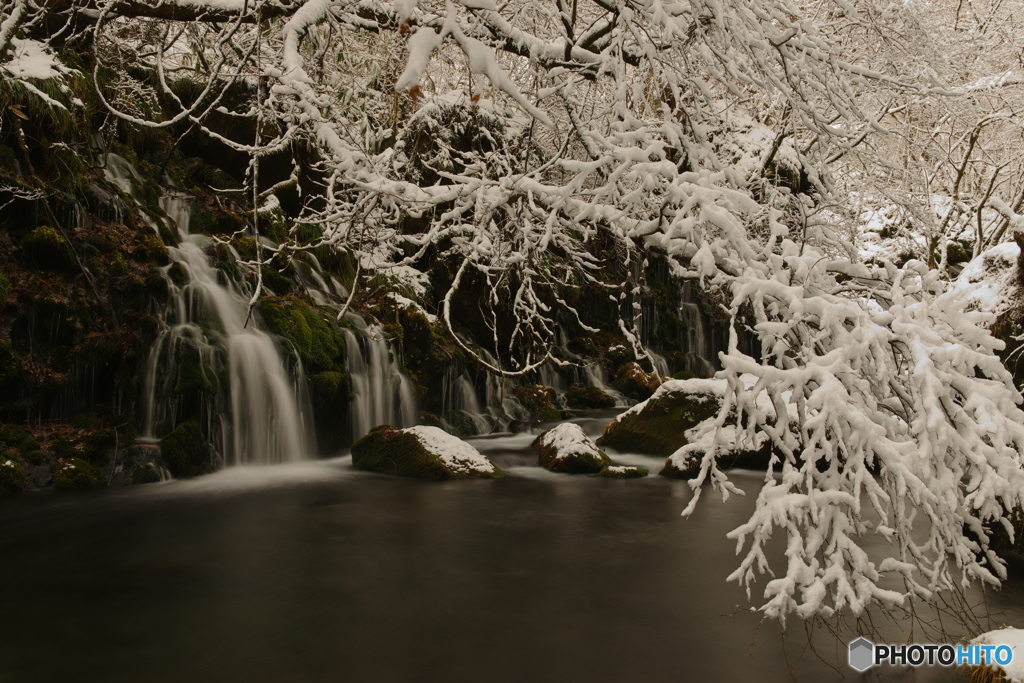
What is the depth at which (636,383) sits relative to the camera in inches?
569

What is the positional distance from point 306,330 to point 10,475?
390 cm

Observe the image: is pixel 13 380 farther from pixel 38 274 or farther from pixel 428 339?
pixel 428 339

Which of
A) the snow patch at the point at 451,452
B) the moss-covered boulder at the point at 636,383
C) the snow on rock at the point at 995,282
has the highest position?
the snow on rock at the point at 995,282

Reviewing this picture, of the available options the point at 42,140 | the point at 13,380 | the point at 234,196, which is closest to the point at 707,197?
the point at 13,380

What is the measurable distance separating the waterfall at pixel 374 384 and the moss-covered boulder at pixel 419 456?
4.61 feet

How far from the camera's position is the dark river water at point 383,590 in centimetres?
358

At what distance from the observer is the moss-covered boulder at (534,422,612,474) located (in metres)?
8.04

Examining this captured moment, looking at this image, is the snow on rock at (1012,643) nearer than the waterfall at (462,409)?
Yes

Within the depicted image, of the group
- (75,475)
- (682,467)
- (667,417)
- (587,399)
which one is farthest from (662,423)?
(75,475)

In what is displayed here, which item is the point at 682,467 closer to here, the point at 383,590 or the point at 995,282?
the point at 995,282

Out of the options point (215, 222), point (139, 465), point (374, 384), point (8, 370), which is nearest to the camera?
point (8, 370)

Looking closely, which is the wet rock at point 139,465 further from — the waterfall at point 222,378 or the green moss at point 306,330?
the green moss at point 306,330

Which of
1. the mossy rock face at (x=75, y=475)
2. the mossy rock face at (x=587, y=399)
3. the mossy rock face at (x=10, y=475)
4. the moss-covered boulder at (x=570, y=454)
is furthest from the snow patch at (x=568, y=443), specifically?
the mossy rock face at (x=10, y=475)

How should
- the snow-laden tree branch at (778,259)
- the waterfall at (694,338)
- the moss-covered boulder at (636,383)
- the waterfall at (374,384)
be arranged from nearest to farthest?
the snow-laden tree branch at (778,259) → the waterfall at (374,384) → the moss-covered boulder at (636,383) → the waterfall at (694,338)
